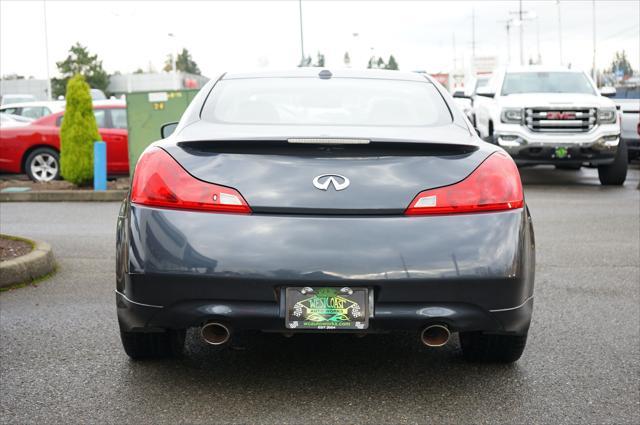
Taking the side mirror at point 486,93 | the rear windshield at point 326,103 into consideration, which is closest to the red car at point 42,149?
the side mirror at point 486,93

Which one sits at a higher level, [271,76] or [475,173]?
[271,76]

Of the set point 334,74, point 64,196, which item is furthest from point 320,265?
point 64,196

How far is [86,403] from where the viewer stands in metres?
3.98

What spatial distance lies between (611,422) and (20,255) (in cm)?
472

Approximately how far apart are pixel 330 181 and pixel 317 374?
1089 millimetres

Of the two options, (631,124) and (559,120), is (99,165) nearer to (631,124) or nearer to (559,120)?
(559,120)

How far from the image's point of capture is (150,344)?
14.7 ft

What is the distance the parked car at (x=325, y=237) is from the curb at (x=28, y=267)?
275cm

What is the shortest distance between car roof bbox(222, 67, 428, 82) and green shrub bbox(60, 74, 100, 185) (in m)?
9.24

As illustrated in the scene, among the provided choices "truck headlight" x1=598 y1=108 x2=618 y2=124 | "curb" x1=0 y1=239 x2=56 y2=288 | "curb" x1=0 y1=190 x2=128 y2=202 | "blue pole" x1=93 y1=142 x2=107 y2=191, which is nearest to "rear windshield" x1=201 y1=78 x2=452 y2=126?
"curb" x1=0 y1=239 x2=56 y2=288

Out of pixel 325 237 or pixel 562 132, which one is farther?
pixel 562 132

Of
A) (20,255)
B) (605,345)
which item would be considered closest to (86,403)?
(605,345)

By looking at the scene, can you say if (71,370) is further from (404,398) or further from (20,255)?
(20,255)

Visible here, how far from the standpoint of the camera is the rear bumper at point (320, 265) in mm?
3668
